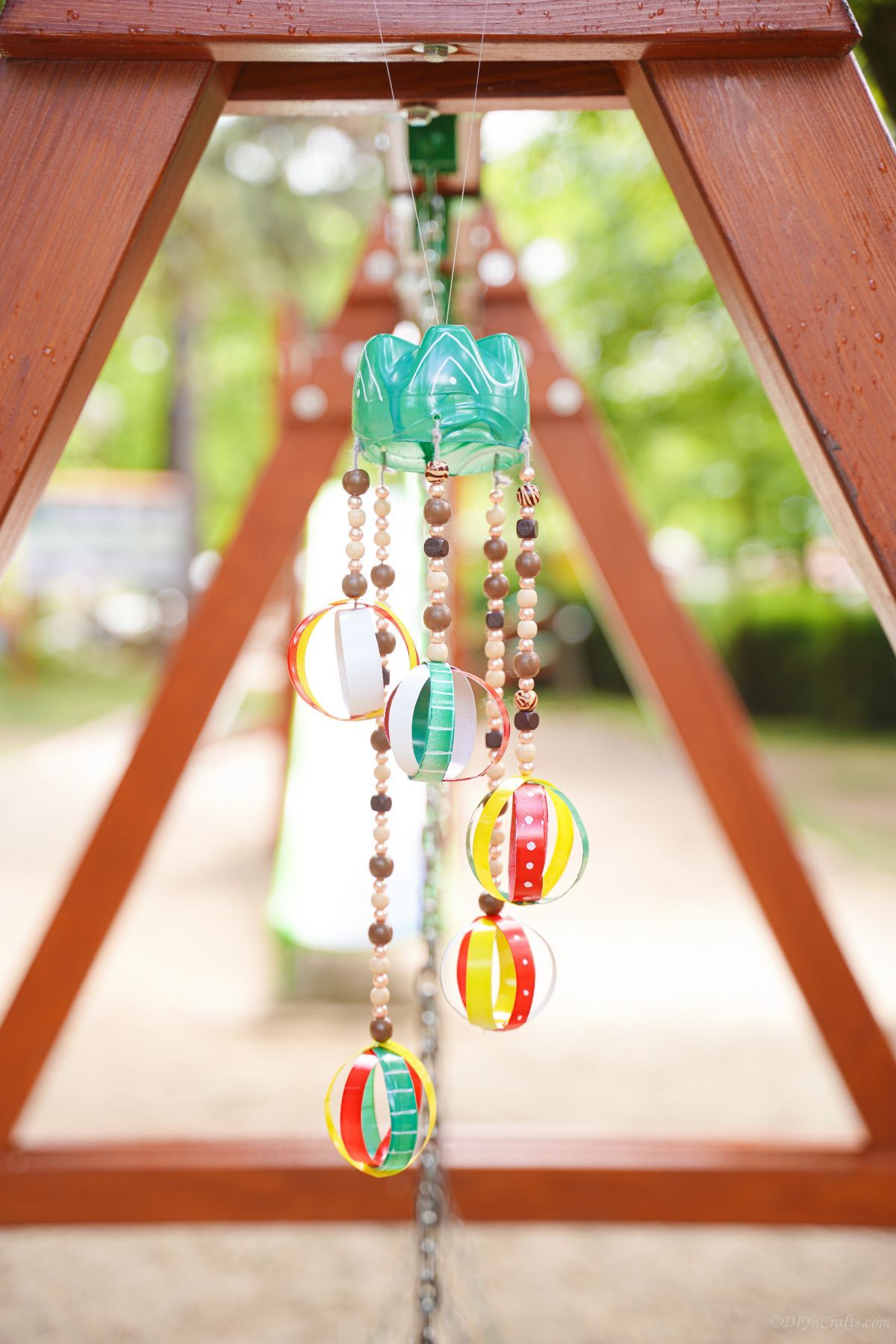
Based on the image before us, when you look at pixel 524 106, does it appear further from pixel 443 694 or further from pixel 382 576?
pixel 443 694

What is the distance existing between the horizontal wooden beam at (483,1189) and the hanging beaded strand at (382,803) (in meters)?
0.94

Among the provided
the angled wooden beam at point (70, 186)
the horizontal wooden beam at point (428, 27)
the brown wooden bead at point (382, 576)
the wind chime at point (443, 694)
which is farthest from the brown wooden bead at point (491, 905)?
the horizontal wooden beam at point (428, 27)

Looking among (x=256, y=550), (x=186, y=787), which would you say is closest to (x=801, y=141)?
(x=256, y=550)

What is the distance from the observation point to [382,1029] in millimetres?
1173

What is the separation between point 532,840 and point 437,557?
11.9 inches

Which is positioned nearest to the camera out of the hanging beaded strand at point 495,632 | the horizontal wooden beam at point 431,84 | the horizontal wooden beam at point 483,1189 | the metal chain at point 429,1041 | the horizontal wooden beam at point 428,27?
the horizontal wooden beam at point 428,27

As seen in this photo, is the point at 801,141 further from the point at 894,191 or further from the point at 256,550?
the point at 256,550

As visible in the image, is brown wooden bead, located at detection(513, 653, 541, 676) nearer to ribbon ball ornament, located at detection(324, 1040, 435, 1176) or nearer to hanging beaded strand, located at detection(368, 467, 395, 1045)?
hanging beaded strand, located at detection(368, 467, 395, 1045)

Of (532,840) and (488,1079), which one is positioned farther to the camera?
(488,1079)

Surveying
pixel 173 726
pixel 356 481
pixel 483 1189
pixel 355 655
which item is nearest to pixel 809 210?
pixel 356 481

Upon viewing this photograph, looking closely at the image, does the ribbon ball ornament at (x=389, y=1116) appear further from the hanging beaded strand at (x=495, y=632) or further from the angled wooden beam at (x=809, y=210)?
the angled wooden beam at (x=809, y=210)

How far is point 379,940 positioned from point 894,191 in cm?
Result: 93

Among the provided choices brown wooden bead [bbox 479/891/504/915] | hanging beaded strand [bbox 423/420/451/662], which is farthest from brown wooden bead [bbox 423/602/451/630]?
brown wooden bead [bbox 479/891/504/915]

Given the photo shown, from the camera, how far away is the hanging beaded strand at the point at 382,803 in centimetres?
107
